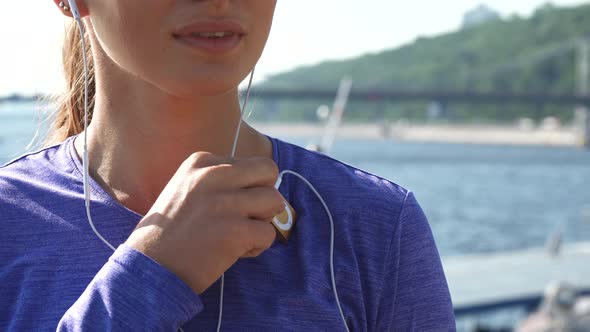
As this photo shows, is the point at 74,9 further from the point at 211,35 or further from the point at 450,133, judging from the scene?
the point at 450,133

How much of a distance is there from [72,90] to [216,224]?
0.39 meters

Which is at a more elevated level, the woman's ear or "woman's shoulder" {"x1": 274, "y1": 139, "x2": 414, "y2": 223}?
the woman's ear

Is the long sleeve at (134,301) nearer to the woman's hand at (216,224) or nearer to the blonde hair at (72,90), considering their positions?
the woman's hand at (216,224)

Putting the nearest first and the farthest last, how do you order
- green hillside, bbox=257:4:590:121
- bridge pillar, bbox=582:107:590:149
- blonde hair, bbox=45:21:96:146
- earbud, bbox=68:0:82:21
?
1. earbud, bbox=68:0:82:21
2. blonde hair, bbox=45:21:96:146
3. bridge pillar, bbox=582:107:590:149
4. green hillside, bbox=257:4:590:121

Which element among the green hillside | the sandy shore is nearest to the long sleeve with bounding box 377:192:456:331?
the sandy shore

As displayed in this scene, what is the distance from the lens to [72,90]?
1.08 m

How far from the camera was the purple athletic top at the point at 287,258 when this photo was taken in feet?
2.80

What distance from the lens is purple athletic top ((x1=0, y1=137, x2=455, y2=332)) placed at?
0.85 m

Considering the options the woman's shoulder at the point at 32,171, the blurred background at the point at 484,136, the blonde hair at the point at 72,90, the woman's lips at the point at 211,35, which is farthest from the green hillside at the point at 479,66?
the woman's lips at the point at 211,35

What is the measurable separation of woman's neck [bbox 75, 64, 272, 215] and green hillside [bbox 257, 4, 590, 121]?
52274mm

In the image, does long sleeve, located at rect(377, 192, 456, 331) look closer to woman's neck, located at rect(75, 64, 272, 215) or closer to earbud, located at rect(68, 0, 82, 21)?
woman's neck, located at rect(75, 64, 272, 215)

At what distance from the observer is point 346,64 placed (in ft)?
222

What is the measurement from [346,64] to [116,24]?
67.3 metres

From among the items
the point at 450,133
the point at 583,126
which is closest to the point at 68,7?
the point at 583,126
